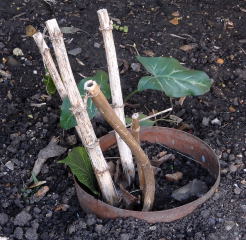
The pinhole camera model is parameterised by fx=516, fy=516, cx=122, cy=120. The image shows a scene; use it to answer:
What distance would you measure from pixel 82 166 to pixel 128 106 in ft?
1.79

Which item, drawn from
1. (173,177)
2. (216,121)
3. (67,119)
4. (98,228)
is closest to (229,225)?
(173,177)

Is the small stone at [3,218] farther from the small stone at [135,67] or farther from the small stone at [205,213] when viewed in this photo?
the small stone at [135,67]

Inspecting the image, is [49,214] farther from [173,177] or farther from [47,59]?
[47,59]

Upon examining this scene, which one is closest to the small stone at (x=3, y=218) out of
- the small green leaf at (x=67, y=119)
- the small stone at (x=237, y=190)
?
the small green leaf at (x=67, y=119)

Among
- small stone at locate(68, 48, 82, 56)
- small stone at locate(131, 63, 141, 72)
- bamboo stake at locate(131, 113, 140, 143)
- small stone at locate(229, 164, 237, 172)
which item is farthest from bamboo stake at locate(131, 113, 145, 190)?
small stone at locate(68, 48, 82, 56)

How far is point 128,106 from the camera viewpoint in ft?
7.34

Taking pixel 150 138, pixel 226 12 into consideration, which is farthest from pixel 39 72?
pixel 226 12

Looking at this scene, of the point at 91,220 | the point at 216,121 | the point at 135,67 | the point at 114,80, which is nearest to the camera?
the point at 114,80

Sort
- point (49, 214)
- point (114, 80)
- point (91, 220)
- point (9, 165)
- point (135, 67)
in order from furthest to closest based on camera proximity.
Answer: point (135, 67) < point (9, 165) < point (49, 214) < point (91, 220) < point (114, 80)

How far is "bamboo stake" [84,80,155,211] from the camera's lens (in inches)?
51.7

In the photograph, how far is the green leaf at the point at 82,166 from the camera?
1.73m

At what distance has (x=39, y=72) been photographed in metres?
2.38

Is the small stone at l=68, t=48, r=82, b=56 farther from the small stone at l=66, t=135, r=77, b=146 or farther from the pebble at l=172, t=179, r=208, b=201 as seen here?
the pebble at l=172, t=179, r=208, b=201

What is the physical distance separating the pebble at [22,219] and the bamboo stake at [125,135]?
0.41 m
